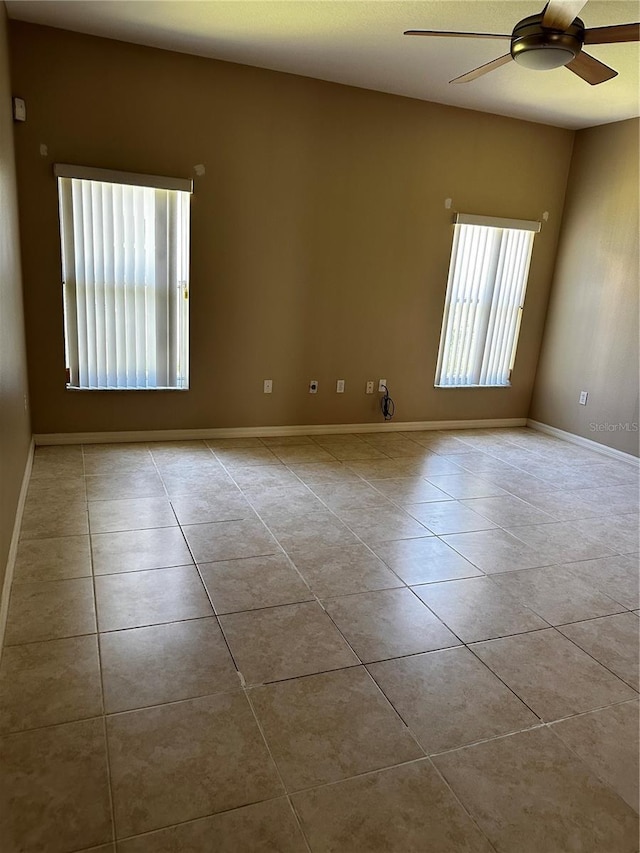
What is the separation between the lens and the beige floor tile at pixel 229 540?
2814 mm

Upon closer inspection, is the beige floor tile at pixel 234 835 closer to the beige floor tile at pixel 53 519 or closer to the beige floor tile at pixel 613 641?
the beige floor tile at pixel 613 641

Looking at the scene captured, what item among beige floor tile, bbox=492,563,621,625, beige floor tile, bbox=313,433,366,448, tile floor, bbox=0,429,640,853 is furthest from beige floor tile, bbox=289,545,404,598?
beige floor tile, bbox=313,433,366,448

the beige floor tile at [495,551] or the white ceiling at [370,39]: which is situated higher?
the white ceiling at [370,39]

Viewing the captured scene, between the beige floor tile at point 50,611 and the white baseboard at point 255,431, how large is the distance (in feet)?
6.50

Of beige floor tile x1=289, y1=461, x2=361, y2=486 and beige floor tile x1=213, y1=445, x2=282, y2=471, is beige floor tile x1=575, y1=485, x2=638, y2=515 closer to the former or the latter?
beige floor tile x1=289, y1=461, x2=361, y2=486

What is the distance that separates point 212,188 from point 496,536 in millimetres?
3076

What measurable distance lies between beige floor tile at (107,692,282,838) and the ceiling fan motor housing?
2681mm

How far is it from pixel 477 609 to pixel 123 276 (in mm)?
3191

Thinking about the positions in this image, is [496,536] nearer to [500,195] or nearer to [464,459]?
[464,459]

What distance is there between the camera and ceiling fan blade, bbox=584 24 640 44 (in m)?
2.25

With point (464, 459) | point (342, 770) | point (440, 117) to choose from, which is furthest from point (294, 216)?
point (342, 770)

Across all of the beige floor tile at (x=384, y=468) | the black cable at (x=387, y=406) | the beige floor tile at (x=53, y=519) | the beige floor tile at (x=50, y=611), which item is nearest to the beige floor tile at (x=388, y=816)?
the beige floor tile at (x=50, y=611)

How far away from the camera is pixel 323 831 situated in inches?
58.2

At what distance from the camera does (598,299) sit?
5.10m
